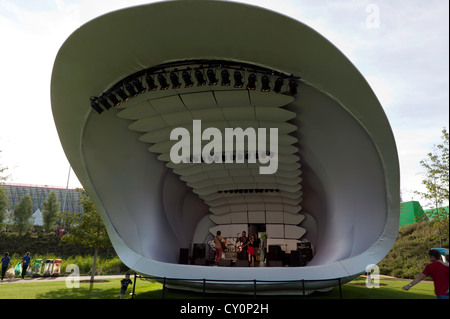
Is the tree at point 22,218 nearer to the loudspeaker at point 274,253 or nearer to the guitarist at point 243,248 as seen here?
the guitarist at point 243,248

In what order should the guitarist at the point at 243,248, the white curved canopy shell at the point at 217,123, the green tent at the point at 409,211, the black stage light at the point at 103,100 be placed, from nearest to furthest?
the white curved canopy shell at the point at 217,123, the black stage light at the point at 103,100, the guitarist at the point at 243,248, the green tent at the point at 409,211

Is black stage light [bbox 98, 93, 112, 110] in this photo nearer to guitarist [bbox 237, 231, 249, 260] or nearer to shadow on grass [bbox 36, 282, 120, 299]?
shadow on grass [bbox 36, 282, 120, 299]

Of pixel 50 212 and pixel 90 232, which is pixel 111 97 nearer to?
pixel 90 232

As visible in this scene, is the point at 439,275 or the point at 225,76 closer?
the point at 439,275

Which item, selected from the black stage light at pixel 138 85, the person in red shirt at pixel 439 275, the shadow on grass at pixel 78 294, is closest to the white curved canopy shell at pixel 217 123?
the black stage light at pixel 138 85

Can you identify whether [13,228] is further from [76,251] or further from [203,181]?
[203,181]

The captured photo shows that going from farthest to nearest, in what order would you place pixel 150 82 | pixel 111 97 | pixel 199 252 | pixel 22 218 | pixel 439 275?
pixel 22 218 → pixel 199 252 → pixel 111 97 → pixel 150 82 → pixel 439 275

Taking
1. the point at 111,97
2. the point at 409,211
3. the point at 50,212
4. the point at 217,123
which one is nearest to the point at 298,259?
the point at 217,123

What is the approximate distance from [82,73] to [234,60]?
4616 millimetres

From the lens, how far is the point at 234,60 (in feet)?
27.3

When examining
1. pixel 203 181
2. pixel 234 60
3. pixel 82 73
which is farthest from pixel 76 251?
pixel 234 60

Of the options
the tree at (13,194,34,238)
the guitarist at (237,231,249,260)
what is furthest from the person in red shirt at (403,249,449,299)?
the tree at (13,194,34,238)

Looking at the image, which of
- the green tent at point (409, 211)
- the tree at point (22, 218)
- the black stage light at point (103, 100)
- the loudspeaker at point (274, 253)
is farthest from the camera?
the tree at point (22, 218)

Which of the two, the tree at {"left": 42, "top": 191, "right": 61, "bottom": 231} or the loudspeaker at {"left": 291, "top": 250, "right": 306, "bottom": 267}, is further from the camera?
the tree at {"left": 42, "top": 191, "right": 61, "bottom": 231}
